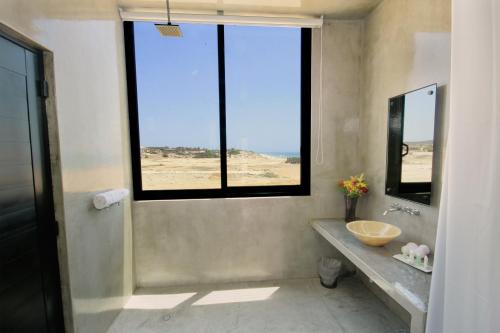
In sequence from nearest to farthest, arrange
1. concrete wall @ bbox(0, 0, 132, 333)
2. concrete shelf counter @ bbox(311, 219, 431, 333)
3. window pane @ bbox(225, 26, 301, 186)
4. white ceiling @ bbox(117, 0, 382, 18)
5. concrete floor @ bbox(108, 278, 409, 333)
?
concrete shelf counter @ bbox(311, 219, 431, 333), concrete wall @ bbox(0, 0, 132, 333), concrete floor @ bbox(108, 278, 409, 333), white ceiling @ bbox(117, 0, 382, 18), window pane @ bbox(225, 26, 301, 186)

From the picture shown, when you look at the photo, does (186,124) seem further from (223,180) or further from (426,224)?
(426,224)

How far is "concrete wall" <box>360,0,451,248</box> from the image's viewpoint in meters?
1.65

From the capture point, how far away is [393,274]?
148 centimetres

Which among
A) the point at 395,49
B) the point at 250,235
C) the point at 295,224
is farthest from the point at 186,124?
the point at 395,49

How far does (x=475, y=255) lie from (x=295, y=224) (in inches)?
69.3

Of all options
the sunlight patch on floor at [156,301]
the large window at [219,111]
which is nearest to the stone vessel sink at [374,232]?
the large window at [219,111]

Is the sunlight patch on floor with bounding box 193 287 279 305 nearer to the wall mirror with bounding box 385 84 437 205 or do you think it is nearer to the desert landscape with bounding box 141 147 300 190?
the desert landscape with bounding box 141 147 300 190

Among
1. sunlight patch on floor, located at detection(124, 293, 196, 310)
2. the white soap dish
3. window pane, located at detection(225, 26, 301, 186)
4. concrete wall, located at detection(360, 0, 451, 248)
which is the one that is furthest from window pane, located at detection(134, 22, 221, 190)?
the white soap dish

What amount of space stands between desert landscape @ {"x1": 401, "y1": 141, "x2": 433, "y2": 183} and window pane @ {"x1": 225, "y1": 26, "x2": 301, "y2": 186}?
3.51 feet

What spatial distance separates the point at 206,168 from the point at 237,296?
137cm

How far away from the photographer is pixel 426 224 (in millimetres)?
1766

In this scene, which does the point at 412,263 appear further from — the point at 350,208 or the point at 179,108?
the point at 179,108

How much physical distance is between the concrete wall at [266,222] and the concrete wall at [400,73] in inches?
7.2

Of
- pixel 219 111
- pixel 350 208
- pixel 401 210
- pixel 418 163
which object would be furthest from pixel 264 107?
pixel 401 210
